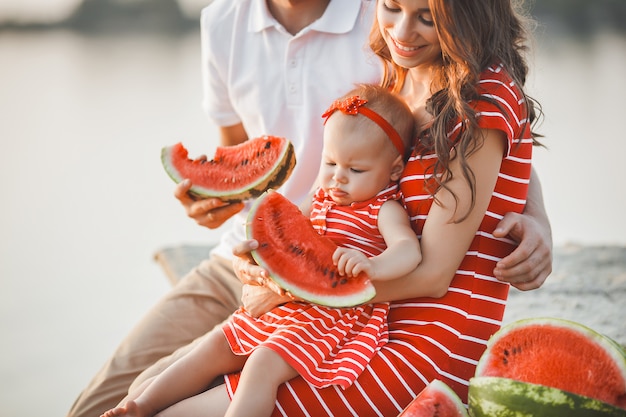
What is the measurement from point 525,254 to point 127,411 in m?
0.98

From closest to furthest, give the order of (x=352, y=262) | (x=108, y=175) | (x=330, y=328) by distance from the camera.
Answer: (x=352, y=262)
(x=330, y=328)
(x=108, y=175)

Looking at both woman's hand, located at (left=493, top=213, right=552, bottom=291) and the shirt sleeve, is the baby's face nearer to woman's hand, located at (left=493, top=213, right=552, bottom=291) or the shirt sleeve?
woman's hand, located at (left=493, top=213, right=552, bottom=291)

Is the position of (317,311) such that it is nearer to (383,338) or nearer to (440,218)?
(383,338)

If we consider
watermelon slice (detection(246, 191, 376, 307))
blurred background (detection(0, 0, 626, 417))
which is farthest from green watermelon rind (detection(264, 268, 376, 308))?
blurred background (detection(0, 0, 626, 417))

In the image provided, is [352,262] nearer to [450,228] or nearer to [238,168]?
[450,228]

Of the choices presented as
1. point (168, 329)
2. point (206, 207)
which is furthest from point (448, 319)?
point (168, 329)

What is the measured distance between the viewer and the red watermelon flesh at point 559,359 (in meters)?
1.52

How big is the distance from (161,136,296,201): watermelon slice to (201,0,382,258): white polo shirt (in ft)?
1.04

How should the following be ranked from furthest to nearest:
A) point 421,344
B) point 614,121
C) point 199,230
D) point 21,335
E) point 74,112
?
point 74,112, point 614,121, point 199,230, point 21,335, point 421,344

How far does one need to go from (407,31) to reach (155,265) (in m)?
2.89

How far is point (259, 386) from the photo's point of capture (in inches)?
66.6

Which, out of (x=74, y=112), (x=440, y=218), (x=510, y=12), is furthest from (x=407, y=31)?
(x=74, y=112)

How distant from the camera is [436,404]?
160 cm

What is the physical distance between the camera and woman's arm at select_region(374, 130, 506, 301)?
5.91 feet
